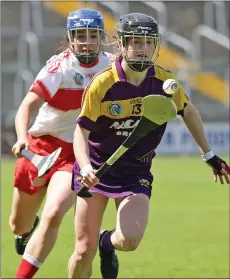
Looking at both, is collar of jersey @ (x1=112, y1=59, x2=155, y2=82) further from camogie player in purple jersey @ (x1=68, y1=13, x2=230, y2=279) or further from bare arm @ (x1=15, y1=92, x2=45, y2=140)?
bare arm @ (x1=15, y1=92, x2=45, y2=140)

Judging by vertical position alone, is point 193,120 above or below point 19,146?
above

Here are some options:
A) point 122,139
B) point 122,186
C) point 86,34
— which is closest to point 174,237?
point 86,34

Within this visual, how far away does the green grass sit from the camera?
22.7 feet

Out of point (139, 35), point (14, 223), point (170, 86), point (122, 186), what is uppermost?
point (139, 35)

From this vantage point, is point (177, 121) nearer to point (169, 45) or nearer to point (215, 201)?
point (169, 45)

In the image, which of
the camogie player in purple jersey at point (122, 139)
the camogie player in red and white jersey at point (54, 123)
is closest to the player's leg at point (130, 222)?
the camogie player in purple jersey at point (122, 139)

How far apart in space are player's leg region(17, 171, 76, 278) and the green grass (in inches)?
42.8

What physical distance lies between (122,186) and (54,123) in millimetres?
1065

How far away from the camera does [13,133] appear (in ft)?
54.3

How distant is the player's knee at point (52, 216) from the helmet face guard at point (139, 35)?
1143 mm

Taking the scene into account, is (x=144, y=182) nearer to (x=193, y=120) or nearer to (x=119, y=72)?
(x=193, y=120)

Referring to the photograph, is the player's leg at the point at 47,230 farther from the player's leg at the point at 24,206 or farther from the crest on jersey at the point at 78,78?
the crest on jersey at the point at 78,78

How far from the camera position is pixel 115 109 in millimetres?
4973

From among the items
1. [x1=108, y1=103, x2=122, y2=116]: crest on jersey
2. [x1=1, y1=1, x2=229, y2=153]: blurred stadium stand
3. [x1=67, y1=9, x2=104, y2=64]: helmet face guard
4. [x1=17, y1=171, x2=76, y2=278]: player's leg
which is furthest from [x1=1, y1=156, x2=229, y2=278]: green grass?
[x1=1, y1=1, x2=229, y2=153]: blurred stadium stand
